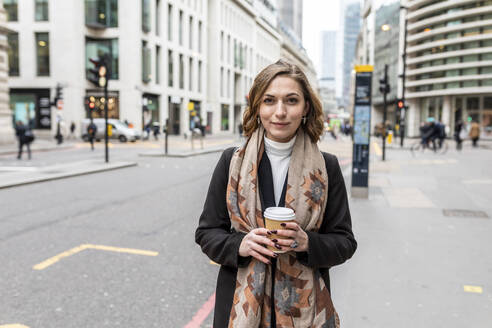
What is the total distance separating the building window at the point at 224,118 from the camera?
2424 inches

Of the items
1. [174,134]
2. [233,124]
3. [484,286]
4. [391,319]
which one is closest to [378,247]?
[484,286]

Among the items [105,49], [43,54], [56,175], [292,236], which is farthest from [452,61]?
[292,236]

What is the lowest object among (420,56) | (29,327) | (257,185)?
(29,327)

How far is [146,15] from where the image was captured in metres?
40.6

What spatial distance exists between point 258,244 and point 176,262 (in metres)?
3.69

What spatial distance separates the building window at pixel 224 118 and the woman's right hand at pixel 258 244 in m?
59.5

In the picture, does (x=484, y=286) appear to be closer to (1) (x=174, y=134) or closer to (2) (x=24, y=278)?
(2) (x=24, y=278)

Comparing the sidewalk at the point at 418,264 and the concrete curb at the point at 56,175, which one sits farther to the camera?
the concrete curb at the point at 56,175

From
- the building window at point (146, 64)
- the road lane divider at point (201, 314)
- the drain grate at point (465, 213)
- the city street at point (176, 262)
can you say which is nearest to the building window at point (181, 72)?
the building window at point (146, 64)

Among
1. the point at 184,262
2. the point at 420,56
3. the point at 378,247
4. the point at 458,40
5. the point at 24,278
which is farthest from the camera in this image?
the point at 420,56

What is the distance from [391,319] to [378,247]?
81.6 inches

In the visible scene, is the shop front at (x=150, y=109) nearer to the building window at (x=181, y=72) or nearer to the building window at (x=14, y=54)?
the building window at (x=181, y=72)

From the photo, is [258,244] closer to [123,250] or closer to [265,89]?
[265,89]

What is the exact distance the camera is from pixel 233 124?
6656 centimetres
